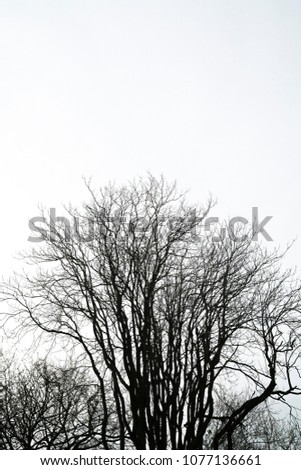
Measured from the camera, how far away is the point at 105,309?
13.5m

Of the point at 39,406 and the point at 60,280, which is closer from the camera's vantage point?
the point at 60,280

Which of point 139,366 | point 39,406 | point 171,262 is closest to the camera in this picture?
point 139,366

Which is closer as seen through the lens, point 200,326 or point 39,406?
point 200,326

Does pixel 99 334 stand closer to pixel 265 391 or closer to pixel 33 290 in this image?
pixel 33 290

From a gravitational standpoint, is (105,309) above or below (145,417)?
above

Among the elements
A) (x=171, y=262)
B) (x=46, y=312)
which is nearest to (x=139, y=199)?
(x=171, y=262)

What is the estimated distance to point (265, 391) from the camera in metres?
13.1

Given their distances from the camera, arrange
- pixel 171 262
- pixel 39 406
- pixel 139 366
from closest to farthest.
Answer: pixel 139 366, pixel 171 262, pixel 39 406
